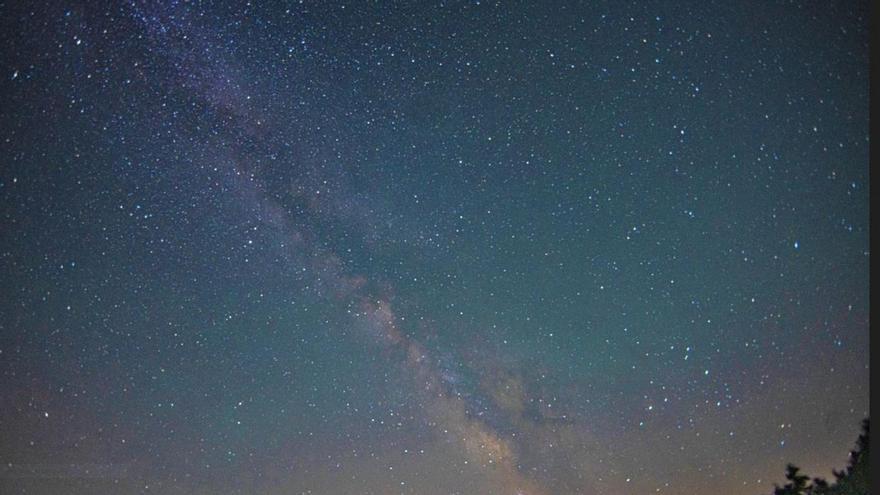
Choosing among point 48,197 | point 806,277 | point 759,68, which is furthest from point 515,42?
point 48,197

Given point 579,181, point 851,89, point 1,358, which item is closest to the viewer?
point 1,358

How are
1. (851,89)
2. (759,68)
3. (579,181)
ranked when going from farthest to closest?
(579,181), (759,68), (851,89)

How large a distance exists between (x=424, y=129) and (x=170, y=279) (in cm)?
100

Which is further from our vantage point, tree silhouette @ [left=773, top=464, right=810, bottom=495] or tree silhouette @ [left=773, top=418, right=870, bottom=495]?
tree silhouette @ [left=773, top=464, right=810, bottom=495]

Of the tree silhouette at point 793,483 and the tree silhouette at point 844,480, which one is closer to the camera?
the tree silhouette at point 844,480

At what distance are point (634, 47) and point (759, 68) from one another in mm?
423

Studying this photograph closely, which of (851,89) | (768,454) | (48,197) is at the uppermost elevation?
(851,89)

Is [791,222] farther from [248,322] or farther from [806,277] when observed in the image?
[248,322]

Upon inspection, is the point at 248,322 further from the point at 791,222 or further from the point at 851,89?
the point at 851,89

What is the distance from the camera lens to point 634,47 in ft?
7.57

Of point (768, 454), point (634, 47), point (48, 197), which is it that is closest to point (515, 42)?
point (634, 47)

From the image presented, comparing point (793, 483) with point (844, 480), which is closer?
point (844, 480)

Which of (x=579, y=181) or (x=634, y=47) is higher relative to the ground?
(x=634, y=47)

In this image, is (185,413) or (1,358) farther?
(185,413)
